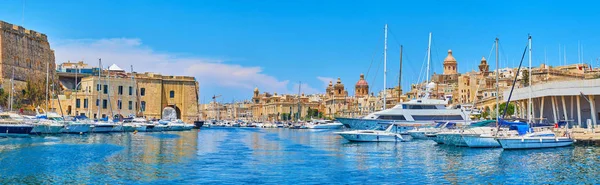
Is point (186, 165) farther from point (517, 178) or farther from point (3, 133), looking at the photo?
point (3, 133)

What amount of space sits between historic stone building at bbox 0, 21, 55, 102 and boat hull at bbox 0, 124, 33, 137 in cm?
1472

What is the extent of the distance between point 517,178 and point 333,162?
7.73 m

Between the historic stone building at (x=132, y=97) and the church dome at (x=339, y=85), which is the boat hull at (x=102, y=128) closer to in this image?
the historic stone building at (x=132, y=97)

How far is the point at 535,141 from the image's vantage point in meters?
30.3

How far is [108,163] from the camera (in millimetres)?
23547

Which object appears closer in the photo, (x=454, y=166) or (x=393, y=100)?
(x=454, y=166)

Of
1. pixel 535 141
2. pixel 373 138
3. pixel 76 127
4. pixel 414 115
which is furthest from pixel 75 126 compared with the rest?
pixel 535 141

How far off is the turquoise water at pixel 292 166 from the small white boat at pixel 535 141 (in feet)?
1.93

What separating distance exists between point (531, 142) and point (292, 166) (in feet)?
45.1

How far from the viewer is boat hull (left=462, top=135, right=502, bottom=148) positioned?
31219 millimetres

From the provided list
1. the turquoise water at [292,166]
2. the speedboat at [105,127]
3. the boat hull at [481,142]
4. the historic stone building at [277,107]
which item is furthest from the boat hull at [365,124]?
the historic stone building at [277,107]

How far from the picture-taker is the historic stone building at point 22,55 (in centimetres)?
5116

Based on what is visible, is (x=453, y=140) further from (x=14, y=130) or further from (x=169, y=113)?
(x=169, y=113)

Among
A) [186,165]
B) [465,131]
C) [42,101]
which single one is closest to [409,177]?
[186,165]
